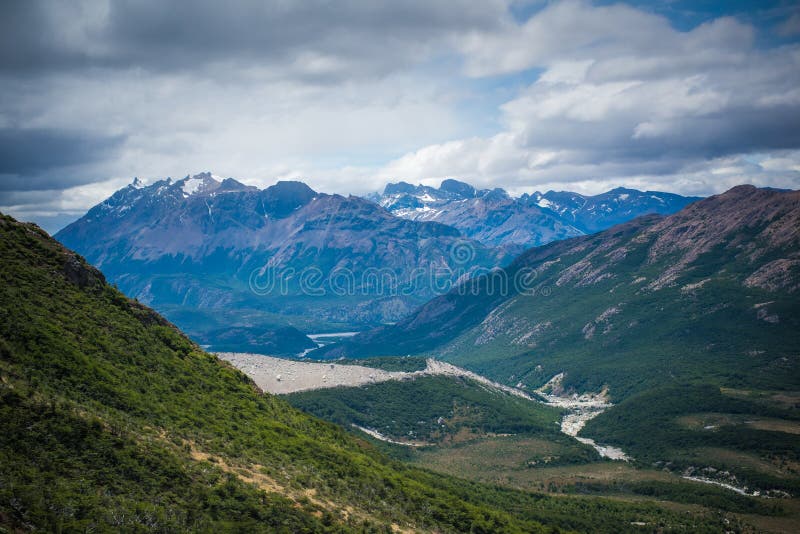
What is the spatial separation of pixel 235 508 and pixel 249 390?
50.3m

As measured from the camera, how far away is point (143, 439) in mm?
69250

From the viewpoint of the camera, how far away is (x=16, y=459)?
5538cm

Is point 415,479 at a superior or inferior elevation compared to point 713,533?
superior

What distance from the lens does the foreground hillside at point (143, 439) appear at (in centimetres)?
5731

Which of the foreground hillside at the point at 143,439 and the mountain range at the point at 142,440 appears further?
the foreground hillside at the point at 143,439

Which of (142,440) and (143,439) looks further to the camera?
(143,439)

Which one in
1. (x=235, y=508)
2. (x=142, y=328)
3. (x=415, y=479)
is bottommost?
(x=415, y=479)

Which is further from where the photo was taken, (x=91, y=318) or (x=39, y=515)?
(x=91, y=318)

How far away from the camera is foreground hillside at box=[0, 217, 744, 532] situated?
188 ft

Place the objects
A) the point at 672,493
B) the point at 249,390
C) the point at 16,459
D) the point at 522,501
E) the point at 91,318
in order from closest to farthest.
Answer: the point at 16,459, the point at 91,318, the point at 249,390, the point at 522,501, the point at 672,493

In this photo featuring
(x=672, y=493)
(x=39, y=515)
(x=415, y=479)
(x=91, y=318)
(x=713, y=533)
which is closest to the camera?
(x=39, y=515)

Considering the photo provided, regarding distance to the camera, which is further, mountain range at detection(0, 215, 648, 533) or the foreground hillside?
the foreground hillside

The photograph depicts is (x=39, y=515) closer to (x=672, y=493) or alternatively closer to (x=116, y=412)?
(x=116, y=412)

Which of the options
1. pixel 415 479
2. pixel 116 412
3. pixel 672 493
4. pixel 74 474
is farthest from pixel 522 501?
pixel 74 474
